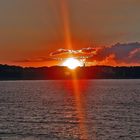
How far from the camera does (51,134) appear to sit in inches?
2158

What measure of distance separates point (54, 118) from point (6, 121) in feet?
33.1

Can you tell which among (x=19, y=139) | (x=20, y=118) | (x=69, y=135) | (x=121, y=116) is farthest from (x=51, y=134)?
(x=121, y=116)

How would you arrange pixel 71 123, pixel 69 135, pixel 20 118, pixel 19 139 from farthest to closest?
1. pixel 20 118
2. pixel 71 123
3. pixel 69 135
4. pixel 19 139

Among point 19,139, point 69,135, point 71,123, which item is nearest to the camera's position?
point 19,139

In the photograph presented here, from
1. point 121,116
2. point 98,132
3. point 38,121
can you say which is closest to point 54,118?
point 38,121

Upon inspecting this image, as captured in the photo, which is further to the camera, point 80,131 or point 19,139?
point 80,131

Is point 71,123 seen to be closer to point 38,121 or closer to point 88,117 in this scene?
point 38,121

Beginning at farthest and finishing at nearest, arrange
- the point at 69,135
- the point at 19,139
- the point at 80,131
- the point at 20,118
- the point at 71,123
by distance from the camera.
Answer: the point at 20,118 < the point at 71,123 < the point at 80,131 < the point at 69,135 < the point at 19,139

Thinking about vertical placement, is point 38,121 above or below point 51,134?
above

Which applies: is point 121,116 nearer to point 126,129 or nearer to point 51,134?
point 126,129

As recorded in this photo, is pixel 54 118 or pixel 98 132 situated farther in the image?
pixel 54 118

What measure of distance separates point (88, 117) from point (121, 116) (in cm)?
635

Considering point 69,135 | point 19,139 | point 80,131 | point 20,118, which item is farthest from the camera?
point 20,118

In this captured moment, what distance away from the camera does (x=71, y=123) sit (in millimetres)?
66375
